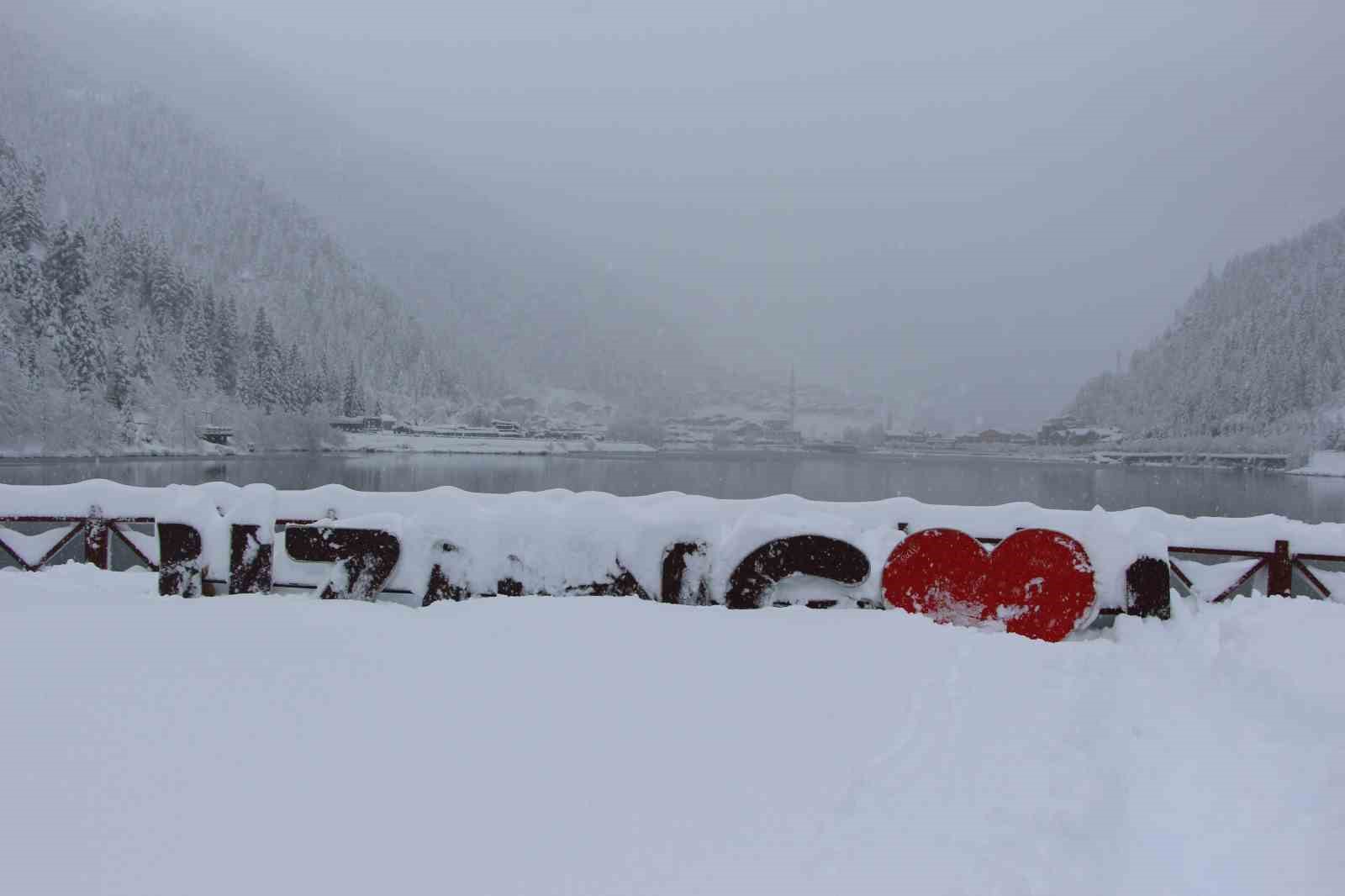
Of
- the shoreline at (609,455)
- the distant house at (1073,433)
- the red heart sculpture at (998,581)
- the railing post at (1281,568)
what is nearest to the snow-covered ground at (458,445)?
the shoreline at (609,455)

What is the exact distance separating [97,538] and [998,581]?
12083mm

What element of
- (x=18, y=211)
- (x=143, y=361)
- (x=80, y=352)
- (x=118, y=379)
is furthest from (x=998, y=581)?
(x=18, y=211)

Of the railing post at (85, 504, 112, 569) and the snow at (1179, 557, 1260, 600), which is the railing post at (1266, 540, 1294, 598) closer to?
the snow at (1179, 557, 1260, 600)

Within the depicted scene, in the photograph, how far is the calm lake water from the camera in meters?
73.7

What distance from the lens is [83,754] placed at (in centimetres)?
390

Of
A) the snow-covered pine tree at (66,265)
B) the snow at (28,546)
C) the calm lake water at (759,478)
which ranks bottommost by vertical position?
the calm lake water at (759,478)

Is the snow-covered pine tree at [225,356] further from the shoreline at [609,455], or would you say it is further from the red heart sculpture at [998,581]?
the red heart sculpture at [998,581]

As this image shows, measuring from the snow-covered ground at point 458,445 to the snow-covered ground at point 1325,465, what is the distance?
117 metres

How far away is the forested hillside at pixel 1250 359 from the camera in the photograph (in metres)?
96.9

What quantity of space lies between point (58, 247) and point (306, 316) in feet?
239

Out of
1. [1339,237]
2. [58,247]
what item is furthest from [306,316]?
[1339,237]

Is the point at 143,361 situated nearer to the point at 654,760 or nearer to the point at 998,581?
the point at 998,581

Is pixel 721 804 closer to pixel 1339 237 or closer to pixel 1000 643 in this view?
pixel 1000 643

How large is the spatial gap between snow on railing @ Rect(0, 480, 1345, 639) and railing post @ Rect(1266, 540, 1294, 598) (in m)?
0.02
